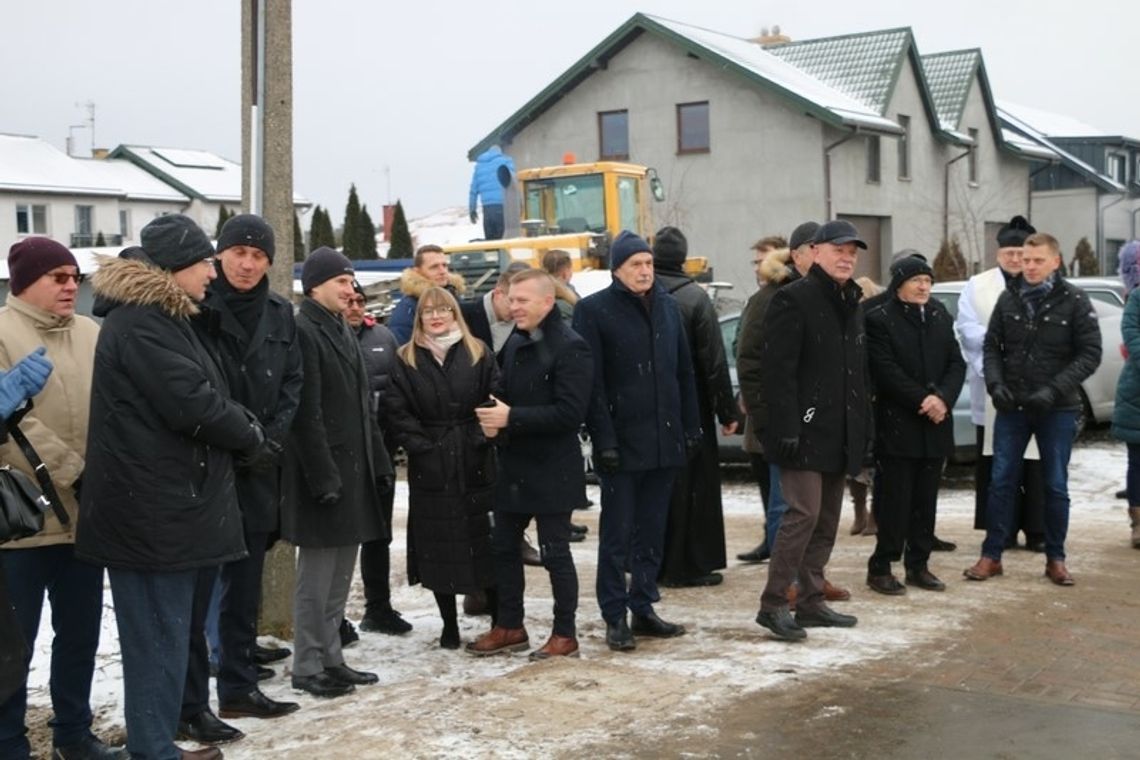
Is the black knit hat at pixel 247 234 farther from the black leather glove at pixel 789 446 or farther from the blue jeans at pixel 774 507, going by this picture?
the blue jeans at pixel 774 507

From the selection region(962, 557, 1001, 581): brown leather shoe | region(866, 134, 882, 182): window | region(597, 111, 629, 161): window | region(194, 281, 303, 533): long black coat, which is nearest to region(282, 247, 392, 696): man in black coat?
region(194, 281, 303, 533): long black coat

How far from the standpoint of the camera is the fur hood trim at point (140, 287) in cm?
492

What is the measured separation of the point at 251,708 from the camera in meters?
5.86

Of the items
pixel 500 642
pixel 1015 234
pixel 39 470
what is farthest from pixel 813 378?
pixel 39 470

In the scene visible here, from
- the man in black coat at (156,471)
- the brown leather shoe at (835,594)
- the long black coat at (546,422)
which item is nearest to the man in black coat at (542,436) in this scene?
the long black coat at (546,422)

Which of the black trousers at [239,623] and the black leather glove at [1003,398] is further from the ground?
the black leather glove at [1003,398]

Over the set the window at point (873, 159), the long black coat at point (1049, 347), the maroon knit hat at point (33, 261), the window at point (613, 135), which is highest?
the window at point (613, 135)

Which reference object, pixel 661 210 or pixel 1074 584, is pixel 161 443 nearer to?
pixel 1074 584

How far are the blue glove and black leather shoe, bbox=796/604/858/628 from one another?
400cm

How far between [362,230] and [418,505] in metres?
38.7

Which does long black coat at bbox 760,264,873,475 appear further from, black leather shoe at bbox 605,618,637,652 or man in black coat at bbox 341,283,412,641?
man in black coat at bbox 341,283,412,641

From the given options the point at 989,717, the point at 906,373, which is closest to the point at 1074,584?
the point at 906,373

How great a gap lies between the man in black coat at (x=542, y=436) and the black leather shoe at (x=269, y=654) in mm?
998

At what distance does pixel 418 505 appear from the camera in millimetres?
6977
